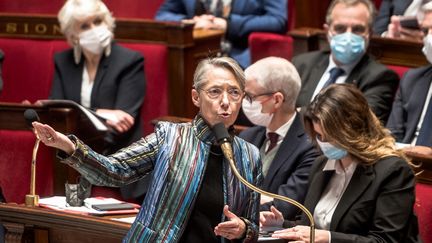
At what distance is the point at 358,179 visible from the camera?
7.73 feet

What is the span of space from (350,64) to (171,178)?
1.45 metres

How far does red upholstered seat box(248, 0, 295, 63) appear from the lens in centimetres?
386

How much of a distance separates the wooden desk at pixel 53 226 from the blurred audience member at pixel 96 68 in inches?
42.9

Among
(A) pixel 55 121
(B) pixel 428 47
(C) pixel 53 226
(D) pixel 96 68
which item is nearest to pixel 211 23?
(D) pixel 96 68

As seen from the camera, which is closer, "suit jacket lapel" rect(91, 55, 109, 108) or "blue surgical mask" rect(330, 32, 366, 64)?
"blue surgical mask" rect(330, 32, 366, 64)

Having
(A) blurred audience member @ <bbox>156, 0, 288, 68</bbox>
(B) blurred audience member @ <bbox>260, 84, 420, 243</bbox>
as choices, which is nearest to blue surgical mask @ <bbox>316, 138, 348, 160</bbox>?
(B) blurred audience member @ <bbox>260, 84, 420, 243</bbox>

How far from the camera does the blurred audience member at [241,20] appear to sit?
12.9ft

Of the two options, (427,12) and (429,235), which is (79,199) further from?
(427,12)

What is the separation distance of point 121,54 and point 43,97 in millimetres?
465

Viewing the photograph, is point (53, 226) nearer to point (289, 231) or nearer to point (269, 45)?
point (289, 231)

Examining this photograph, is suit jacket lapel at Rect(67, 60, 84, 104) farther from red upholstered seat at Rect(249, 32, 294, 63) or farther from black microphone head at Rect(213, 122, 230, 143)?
black microphone head at Rect(213, 122, 230, 143)

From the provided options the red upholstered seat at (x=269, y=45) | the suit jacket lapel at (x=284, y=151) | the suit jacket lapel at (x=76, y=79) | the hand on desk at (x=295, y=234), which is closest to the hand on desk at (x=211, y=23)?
the red upholstered seat at (x=269, y=45)

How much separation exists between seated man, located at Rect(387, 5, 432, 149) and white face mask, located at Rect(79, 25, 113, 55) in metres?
1.06

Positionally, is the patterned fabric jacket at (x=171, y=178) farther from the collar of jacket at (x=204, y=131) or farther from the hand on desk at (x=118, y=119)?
the hand on desk at (x=118, y=119)
